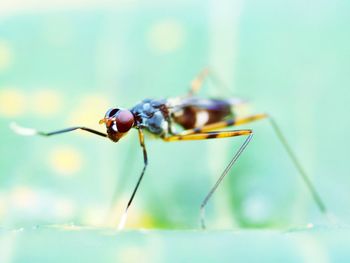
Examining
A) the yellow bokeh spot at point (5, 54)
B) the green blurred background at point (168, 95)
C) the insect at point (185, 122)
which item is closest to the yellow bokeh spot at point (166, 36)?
the green blurred background at point (168, 95)

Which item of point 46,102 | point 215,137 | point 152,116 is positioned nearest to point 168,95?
point 152,116

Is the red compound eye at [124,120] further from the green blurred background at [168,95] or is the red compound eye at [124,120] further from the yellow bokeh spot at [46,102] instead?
the yellow bokeh spot at [46,102]

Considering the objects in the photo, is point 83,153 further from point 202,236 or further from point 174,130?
point 202,236

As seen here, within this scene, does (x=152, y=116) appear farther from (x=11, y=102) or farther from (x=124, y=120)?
(x=11, y=102)

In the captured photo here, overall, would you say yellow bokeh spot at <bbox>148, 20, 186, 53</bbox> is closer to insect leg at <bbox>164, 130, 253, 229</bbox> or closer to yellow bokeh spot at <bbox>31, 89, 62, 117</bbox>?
insect leg at <bbox>164, 130, 253, 229</bbox>

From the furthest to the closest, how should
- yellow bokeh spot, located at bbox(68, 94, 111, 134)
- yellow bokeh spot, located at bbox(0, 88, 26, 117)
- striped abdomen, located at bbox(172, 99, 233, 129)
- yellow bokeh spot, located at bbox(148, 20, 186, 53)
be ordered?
1. striped abdomen, located at bbox(172, 99, 233, 129)
2. yellow bokeh spot, located at bbox(148, 20, 186, 53)
3. yellow bokeh spot, located at bbox(68, 94, 111, 134)
4. yellow bokeh spot, located at bbox(0, 88, 26, 117)

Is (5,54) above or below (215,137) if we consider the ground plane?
above

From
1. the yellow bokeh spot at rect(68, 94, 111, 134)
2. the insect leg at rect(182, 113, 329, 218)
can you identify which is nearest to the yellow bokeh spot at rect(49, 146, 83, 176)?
the yellow bokeh spot at rect(68, 94, 111, 134)
